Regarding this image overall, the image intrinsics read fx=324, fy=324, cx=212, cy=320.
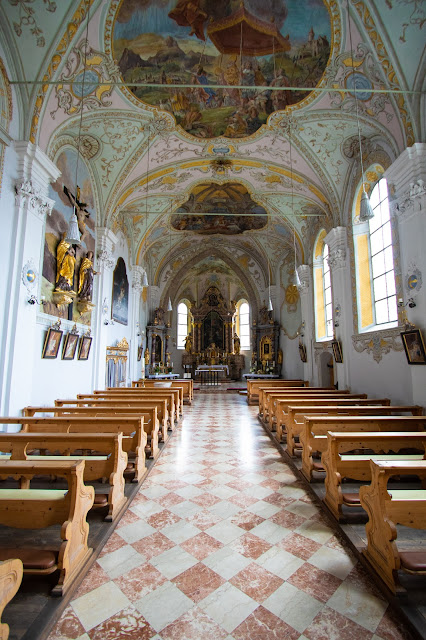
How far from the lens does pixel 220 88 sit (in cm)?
869

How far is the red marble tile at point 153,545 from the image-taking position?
9.91 ft

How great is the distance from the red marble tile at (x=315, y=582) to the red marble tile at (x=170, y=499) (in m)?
1.78

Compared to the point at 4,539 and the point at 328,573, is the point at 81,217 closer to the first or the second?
the point at 4,539

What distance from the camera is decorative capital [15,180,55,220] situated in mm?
6531

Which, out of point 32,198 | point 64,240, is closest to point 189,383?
point 64,240

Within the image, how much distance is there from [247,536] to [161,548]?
→ 86 cm

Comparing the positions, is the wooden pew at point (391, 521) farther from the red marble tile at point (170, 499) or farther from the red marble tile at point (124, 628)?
the red marble tile at point (170, 499)

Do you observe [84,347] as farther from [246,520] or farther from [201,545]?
[201,545]

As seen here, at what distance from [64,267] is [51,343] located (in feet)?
6.38

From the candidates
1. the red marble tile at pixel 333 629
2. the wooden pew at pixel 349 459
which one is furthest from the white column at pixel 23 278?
the red marble tile at pixel 333 629

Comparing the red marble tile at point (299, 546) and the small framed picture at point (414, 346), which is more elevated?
the small framed picture at point (414, 346)

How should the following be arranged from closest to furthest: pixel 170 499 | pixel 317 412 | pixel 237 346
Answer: pixel 170 499
pixel 317 412
pixel 237 346

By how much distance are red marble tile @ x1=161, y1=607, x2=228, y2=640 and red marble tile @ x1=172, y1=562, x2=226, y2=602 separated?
0.15 m

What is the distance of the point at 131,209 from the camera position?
1403cm
